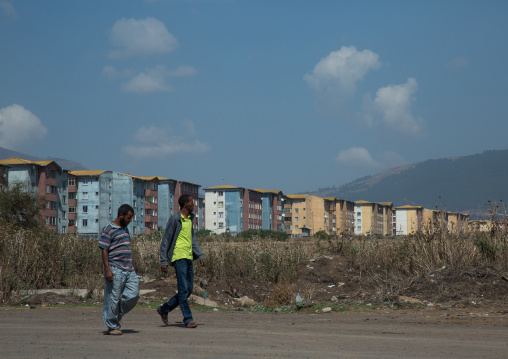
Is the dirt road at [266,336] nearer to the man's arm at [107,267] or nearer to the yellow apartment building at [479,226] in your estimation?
the man's arm at [107,267]

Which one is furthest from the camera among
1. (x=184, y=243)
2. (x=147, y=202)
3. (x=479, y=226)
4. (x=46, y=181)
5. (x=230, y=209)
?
(x=230, y=209)

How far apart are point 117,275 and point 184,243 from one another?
133 cm

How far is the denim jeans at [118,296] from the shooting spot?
9461 millimetres

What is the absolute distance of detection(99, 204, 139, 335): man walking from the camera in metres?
9.48

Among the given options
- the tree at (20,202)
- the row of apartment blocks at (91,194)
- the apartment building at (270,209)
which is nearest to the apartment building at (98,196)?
the row of apartment blocks at (91,194)

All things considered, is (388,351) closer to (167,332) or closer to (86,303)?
(167,332)

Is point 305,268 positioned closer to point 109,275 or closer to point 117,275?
point 117,275

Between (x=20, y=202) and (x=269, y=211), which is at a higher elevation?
(x=269, y=211)

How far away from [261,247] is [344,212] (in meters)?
162

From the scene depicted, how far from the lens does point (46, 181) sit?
98.6 m

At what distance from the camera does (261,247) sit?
22.7 meters

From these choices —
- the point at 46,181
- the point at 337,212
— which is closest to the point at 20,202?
the point at 46,181

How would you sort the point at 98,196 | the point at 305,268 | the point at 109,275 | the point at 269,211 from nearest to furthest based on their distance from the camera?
1. the point at 109,275
2. the point at 305,268
3. the point at 98,196
4. the point at 269,211

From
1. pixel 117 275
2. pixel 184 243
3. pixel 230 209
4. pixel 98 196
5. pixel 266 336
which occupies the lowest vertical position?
pixel 266 336
